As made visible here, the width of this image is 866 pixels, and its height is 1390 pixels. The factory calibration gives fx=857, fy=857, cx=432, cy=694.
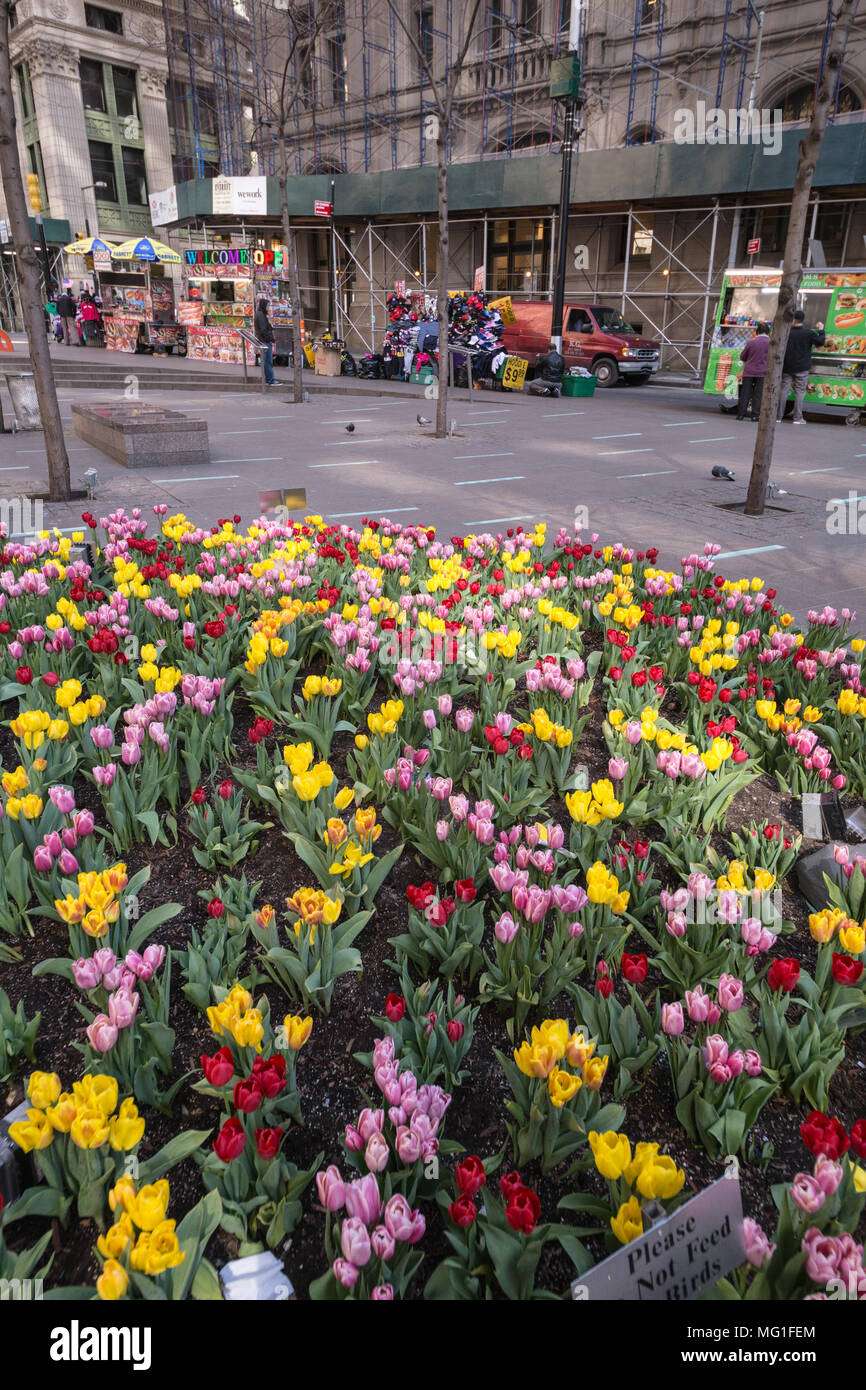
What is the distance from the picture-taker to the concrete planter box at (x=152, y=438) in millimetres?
10312

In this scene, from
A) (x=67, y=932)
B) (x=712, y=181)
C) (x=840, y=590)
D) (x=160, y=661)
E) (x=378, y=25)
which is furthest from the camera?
(x=378, y=25)

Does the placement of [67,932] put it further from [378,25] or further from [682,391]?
[378,25]

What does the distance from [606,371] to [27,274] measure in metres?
18.4

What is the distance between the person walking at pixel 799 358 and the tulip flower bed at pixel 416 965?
1290 centimetres

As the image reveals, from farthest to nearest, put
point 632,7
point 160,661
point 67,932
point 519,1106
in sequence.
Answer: point 632,7, point 160,661, point 67,932, point 519,1106

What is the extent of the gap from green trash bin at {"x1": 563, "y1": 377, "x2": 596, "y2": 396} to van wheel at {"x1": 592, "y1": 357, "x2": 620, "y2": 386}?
2.37m

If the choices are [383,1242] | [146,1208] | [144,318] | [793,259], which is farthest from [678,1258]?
[144,318]

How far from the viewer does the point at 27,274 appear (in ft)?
24.7

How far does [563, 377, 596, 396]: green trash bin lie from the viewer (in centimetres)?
2089

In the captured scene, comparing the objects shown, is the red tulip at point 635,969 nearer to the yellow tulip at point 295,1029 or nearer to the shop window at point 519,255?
the yellow tulip at point 295,1029

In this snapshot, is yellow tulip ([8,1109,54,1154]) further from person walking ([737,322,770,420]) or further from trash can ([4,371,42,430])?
person walking ([737,322,770,420])

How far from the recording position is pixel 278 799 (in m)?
2.82
